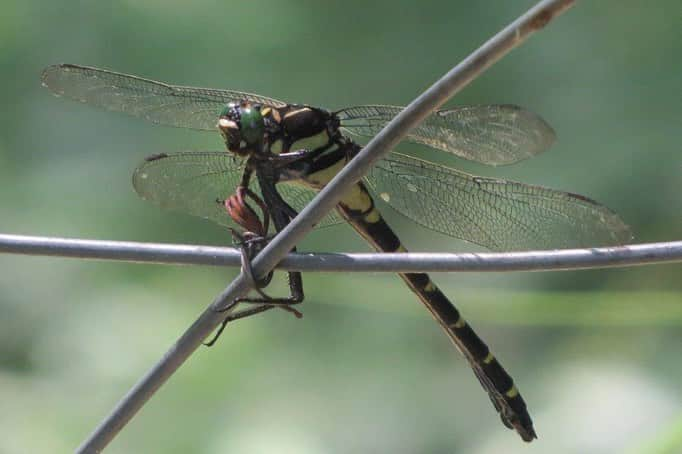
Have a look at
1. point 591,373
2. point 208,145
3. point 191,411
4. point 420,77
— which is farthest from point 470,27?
point 191,411

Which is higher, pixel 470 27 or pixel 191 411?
pixel 470 27

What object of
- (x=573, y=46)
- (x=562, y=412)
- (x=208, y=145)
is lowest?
(x=562, y=412)

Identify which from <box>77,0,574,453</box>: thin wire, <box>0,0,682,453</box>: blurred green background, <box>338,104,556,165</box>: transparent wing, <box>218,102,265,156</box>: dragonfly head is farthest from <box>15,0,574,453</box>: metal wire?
<box>0,0,682,453</box>: blurred green background

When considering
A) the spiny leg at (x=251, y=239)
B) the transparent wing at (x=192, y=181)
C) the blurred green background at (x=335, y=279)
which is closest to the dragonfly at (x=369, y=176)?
the transparent wing at (x=192, y=181)

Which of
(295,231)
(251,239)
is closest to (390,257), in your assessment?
(295,231)

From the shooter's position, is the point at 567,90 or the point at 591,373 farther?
the point at 567,90

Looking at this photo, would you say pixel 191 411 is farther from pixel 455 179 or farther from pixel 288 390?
pixel 455 179
